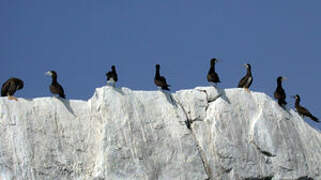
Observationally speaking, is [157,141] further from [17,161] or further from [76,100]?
[17,161]

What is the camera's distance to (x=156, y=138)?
96.7 ft

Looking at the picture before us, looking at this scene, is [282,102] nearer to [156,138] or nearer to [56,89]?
[156,138]

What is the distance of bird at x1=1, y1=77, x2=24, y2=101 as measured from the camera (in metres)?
28.9

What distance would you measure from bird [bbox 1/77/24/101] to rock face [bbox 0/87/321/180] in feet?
2.29

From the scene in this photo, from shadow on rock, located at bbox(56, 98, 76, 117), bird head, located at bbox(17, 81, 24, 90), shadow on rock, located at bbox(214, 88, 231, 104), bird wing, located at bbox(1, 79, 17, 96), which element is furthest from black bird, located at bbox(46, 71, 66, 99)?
shadow on rock, located at bbox(214, 88, 231, 104)

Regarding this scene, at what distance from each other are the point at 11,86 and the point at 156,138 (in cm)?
608

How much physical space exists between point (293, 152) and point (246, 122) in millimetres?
2444

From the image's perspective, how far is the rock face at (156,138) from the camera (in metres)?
27.7

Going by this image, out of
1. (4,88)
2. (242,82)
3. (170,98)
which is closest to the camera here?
(4,88)

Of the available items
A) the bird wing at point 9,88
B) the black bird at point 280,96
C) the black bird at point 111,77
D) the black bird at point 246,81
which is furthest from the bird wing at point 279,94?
the bird wing at point 9,88

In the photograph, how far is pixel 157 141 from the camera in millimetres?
29438

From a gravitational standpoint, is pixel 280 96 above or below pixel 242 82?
below

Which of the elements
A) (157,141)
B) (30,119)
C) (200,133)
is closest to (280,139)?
(200,133)

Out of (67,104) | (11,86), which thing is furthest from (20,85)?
(67,104)
